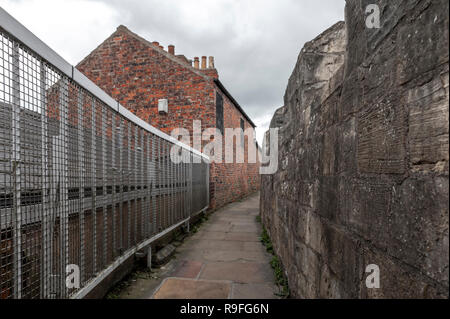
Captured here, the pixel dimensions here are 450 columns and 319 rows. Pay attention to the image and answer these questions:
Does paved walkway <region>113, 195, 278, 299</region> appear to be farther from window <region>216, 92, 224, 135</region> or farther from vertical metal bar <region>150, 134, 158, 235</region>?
window <region>216, 92, 224, 135</region>

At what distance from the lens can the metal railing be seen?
54.9 inches

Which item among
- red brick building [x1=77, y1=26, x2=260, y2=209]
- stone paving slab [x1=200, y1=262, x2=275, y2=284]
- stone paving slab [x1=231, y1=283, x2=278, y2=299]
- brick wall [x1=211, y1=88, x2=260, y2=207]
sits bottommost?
stone paving slab [x1=200, y1=262, x2=275, y2=284]

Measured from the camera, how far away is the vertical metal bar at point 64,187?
5.97ft

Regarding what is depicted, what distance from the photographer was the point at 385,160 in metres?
1.05

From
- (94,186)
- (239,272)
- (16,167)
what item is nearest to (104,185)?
(94,186)

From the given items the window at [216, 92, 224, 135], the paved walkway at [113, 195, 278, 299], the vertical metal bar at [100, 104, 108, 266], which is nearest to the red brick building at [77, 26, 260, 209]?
the window at [216, 92, 224, 135]

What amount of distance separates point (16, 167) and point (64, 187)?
0.46 meters

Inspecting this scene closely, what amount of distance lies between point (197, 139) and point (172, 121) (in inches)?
Result: 41.9

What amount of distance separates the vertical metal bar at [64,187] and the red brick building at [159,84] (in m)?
7.12

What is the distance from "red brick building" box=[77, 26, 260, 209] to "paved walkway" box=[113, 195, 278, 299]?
3900 millimetres

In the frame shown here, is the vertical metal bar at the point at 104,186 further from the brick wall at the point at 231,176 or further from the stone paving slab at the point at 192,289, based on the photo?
the brick wall at the point at 231,176

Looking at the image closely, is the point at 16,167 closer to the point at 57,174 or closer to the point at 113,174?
the point at 57,174
